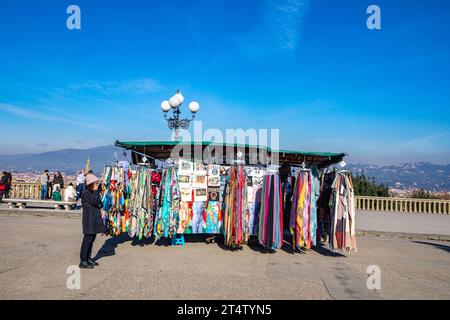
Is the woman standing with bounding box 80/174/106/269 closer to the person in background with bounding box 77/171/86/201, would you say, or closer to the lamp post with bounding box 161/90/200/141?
the lamp post with bounding box 161/90/200/141

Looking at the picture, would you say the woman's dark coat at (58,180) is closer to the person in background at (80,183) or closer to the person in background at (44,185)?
the person in background at (44,185)

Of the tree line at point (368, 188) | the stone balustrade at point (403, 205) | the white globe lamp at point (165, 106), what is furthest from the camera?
the tree line at point (368, 188)

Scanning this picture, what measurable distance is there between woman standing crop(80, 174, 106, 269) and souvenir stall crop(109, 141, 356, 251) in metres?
1.64

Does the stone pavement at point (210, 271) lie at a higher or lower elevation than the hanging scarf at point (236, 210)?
lower

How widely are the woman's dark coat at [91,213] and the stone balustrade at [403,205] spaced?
651 inches

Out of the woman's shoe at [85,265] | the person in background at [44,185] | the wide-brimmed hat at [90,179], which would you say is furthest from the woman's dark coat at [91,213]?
the person in background at [44,185]

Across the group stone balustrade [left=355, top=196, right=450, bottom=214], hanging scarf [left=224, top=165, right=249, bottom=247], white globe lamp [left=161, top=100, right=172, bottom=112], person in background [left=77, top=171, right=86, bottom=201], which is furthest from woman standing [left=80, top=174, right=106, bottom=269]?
stone balustrade [left=355, top=196, right=450, bottom=214]

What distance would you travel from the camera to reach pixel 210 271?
21.5 feet

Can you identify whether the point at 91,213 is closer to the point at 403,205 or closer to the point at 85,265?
the point at 85,265

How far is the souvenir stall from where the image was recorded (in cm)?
827

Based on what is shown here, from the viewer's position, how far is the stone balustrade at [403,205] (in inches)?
755

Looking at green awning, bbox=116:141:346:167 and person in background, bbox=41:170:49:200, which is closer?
green awning, bbox=116:141:346:167
